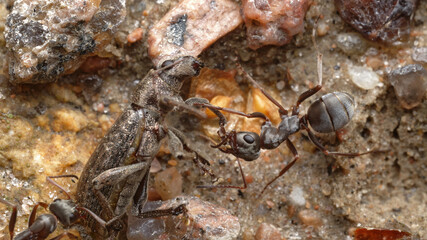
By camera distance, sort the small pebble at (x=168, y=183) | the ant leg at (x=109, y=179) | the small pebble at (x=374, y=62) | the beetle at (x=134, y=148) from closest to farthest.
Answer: the ant leg at (x=109, y=179)
the beetle at (x=134, y=148)
the small pebble at (x=168, y=183)
the small pebble at (x=374, y=62)

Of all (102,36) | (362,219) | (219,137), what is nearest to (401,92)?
(362,219)

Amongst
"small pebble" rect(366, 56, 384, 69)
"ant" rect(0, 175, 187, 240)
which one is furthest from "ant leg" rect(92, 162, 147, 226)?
"small pebble" rect(366, 56, 384, 69)

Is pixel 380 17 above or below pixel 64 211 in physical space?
above

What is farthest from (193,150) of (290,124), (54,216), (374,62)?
(374,62)

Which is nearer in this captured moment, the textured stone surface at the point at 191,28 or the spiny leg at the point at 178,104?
the spiny leg at the point at 178,104

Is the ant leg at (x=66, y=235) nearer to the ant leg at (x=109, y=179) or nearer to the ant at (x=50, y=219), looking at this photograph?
the ant at (x=50, y=219)

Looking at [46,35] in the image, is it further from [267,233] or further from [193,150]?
[267,233]

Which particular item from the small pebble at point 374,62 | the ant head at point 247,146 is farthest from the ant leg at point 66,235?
the small pebble at point 374,62
